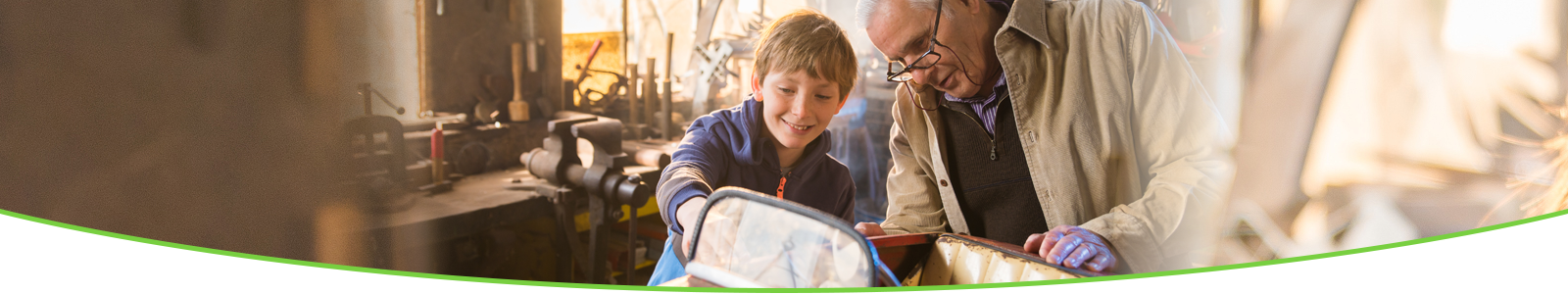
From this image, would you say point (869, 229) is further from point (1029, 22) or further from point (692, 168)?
point (1029, 22)

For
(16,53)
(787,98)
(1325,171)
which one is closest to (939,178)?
(787,98)

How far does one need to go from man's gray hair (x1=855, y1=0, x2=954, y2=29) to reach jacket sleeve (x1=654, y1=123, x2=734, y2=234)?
12.5 inches

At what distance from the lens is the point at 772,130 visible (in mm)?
1409

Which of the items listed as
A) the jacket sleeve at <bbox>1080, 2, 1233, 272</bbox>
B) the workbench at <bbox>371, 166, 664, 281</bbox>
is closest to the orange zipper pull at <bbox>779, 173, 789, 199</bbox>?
the workbench at <bbox>371, 166, 664, 281</bbox>

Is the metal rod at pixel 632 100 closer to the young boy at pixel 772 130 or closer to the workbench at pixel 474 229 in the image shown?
the young boy at pixel 772 130

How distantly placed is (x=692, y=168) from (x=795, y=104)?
0.74 feet

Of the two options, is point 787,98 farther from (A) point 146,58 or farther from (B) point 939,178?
(A) point 146,58

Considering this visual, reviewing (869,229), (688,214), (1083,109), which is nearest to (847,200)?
(869,229)

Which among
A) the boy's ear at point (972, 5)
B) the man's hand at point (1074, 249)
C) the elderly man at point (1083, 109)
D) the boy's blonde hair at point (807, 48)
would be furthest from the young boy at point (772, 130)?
the man's hand at point (1074, 249)

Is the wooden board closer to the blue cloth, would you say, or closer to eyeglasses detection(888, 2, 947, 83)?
the blue cloth

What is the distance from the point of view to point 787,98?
1.38 metres

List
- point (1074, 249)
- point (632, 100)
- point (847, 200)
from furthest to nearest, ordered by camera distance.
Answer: point (847, 200) < point (632, 100) < point (1074, 249)

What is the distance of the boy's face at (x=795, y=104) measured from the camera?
138 centimetres

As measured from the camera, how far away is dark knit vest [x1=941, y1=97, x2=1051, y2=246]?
1475 millimetres
